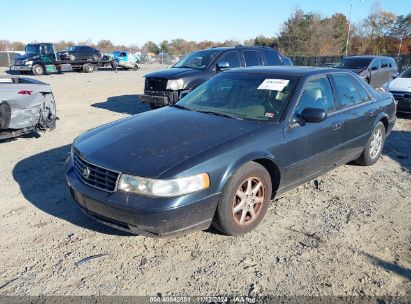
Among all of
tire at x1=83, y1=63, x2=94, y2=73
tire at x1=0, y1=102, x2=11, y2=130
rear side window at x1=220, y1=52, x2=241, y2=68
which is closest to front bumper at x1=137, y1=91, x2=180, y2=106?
rear side window at x1=220, y1=52, x2=241, y2=68

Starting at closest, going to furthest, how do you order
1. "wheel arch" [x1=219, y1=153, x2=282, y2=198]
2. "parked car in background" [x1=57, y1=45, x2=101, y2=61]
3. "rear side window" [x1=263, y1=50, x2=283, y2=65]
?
1. "wheel arch" [x1=219, y1=153, x2=282, y2=198]
2. "rear side window" [x1=263, y1=50, x2=283, y2=65]
3. "parked car in background" [x1=57, y1=45, x2=101, y2=61]

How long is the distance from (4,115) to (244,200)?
15.7 ft

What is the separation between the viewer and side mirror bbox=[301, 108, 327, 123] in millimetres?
3924

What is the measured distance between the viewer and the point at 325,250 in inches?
134

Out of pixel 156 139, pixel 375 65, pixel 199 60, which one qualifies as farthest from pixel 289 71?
pixel 375 65

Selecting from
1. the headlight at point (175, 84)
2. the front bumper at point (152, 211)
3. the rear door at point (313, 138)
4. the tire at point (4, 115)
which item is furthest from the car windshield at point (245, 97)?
the headlight at point (175, 84)

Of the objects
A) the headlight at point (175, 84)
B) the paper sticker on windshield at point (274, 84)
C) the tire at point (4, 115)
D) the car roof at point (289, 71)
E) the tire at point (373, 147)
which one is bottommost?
the tire at point (373, 147)

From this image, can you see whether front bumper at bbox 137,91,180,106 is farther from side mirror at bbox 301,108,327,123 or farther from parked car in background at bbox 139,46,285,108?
side mirror at bbox 301,108,327,123

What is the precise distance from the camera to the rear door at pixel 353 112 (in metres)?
4.81

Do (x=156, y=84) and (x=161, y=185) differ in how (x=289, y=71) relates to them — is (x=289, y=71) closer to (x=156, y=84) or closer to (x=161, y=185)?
(x=161, y=185)

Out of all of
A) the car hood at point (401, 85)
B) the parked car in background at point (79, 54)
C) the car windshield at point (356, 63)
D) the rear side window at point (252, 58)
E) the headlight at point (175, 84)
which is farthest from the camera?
the parked car in background at point (79, 54)

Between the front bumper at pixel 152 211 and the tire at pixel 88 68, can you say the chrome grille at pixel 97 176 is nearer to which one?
the front bumper at pixel 152 211

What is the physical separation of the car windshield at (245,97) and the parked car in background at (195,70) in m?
4.46

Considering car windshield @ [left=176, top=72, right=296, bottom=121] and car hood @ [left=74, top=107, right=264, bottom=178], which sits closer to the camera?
car hood @ [left=74, top=107, right=264, bottom=178]
